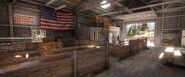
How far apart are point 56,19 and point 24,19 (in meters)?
1.92

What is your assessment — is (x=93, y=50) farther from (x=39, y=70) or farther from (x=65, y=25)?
(x=65, y=25)

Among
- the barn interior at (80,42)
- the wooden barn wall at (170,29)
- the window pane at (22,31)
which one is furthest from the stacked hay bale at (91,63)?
the wooden barn wall at (170,29)

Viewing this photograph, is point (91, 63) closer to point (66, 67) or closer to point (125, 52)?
point (66, 67)

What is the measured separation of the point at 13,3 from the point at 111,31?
26.5 ft

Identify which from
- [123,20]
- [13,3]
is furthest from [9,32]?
[123,20]

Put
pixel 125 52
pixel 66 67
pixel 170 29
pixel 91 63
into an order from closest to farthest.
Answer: pixel 66 67
pixel 91 63
pixel 125 52
pixel 170 29

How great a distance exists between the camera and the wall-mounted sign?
592 cm

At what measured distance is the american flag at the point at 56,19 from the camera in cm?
681

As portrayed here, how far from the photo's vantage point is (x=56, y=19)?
744 cm

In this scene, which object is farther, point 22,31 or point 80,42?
point 80,42

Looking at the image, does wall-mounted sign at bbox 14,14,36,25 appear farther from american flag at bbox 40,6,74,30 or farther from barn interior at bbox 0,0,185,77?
american flag at bbox 40,6,74,30

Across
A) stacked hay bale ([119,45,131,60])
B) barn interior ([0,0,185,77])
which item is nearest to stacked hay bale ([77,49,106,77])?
barn interior ([0,0,185,77])

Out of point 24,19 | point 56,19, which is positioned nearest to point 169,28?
point 56,19

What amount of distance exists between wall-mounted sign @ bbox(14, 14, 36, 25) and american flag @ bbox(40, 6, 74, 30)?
1.66ft
